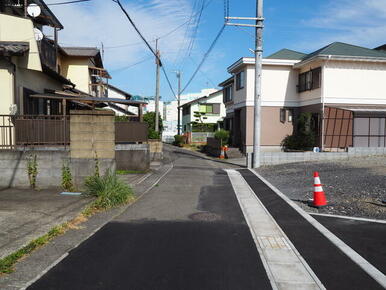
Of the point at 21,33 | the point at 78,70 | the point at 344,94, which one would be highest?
the point at 78,70

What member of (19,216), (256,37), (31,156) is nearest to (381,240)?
(19,216)

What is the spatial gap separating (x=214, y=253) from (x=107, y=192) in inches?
160

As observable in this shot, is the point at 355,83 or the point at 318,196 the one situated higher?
the point at 355,83

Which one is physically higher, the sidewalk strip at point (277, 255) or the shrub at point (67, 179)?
the shrub at point (67, 179)

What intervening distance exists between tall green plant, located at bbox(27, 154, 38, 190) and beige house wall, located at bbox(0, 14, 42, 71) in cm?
362

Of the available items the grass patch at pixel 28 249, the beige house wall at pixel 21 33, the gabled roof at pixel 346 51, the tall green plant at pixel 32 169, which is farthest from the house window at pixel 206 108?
the grass patch at pixel 28 249

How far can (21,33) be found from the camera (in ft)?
40.1

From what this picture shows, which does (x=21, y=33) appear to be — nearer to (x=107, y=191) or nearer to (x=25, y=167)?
(x=25, y=167)

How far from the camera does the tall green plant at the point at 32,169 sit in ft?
33.1

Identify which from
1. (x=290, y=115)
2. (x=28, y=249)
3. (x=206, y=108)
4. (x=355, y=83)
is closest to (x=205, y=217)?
(x=28, y=249)

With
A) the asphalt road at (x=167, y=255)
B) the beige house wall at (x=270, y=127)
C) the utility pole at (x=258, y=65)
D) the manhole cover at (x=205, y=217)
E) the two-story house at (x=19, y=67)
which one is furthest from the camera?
the beige house wall at (x=270, y=127)

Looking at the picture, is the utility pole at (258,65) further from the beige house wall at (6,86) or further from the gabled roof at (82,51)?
the gabled roof at (82,51)

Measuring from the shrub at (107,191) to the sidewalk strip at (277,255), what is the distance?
291cm

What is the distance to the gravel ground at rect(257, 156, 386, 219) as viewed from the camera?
8203mm
